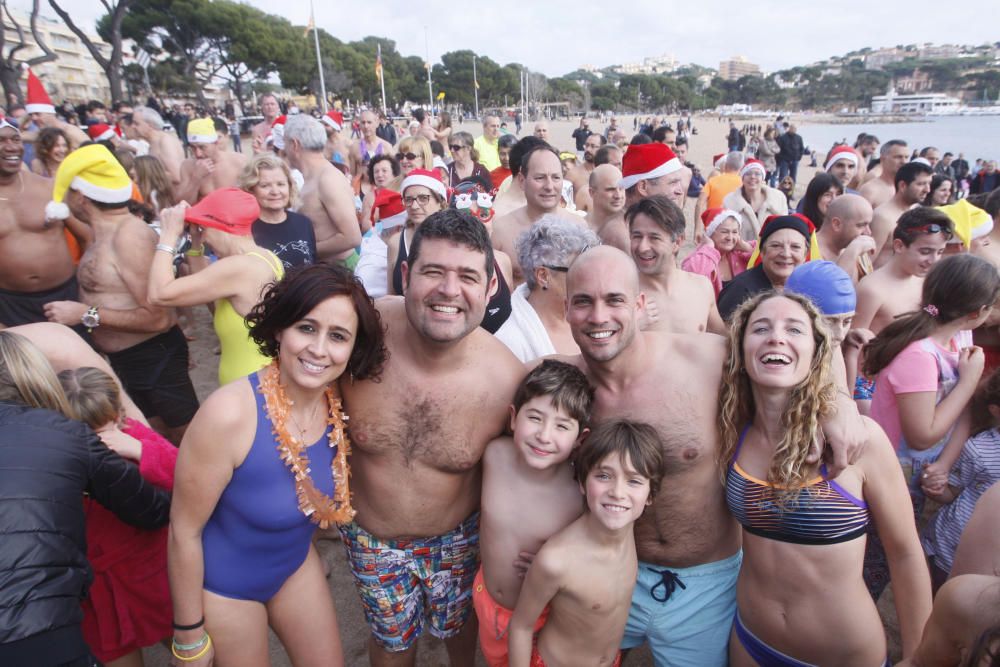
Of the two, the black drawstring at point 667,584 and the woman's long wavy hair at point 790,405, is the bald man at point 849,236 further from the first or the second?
the black drawstring at point 667,584

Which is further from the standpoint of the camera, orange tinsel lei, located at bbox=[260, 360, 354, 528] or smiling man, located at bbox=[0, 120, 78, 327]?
smiling man, located at bbox=[0, 120, 78, 327]

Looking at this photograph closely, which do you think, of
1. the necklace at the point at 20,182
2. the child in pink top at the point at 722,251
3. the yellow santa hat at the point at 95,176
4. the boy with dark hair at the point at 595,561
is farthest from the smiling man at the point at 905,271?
the necklace at the point at 20,182

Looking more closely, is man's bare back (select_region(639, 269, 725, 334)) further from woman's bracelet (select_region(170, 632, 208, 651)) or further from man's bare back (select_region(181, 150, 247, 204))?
man's bare back (select_region(181, 150, 247, 204))

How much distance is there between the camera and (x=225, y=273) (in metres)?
2.71

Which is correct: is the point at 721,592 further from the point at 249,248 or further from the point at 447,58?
the point at 447,58

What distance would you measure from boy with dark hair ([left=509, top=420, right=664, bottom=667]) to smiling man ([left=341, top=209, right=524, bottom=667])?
501mm

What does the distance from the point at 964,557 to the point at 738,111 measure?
117 metres

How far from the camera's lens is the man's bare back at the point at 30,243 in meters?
3.82

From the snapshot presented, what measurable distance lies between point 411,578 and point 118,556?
1.15 m

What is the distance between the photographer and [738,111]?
102 metres

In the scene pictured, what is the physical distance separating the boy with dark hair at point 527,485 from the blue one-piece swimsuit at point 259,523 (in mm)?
656

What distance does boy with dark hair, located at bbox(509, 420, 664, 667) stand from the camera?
6.07 ft

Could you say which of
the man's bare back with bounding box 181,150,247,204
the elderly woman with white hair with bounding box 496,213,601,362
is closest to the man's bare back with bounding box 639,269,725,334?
the elderly woman with white hair with bounding box 496,213,601,362

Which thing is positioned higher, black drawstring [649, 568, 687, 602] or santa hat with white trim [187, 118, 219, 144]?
santa hat with white trim [187, 118, 219, 144]
